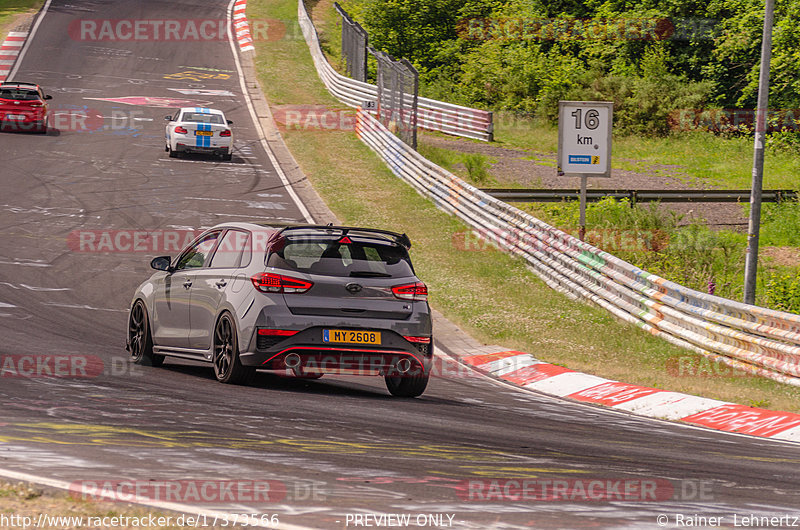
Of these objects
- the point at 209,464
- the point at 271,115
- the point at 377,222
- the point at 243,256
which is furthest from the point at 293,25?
the point at 209,464

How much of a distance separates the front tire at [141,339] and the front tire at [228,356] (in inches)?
58.5

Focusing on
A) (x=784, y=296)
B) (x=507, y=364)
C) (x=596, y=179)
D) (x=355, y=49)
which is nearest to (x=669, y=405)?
(x=507, y=364)

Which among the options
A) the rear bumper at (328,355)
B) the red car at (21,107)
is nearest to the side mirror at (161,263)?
the rear bumper at (328,355)

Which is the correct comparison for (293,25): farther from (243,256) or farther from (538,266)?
(243,256)

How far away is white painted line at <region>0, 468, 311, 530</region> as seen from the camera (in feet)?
16.4

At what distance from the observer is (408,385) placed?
34.2ft

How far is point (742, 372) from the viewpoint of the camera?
13.0m

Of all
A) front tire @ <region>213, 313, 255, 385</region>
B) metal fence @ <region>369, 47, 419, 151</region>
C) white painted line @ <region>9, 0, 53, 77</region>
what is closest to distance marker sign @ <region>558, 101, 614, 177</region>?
front tire @ <region>213, 313, 255, 385</region>

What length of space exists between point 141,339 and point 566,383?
510 cm

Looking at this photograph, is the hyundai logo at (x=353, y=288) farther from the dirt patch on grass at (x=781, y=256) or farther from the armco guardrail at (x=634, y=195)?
the armco guardrail at (x=634, y=195)

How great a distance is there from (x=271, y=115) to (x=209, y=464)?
36583 mm

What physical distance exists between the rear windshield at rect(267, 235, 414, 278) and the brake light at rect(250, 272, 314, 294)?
0.12m

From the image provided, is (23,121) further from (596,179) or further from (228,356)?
(228,356)

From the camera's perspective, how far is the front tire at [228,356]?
980 centimetres
